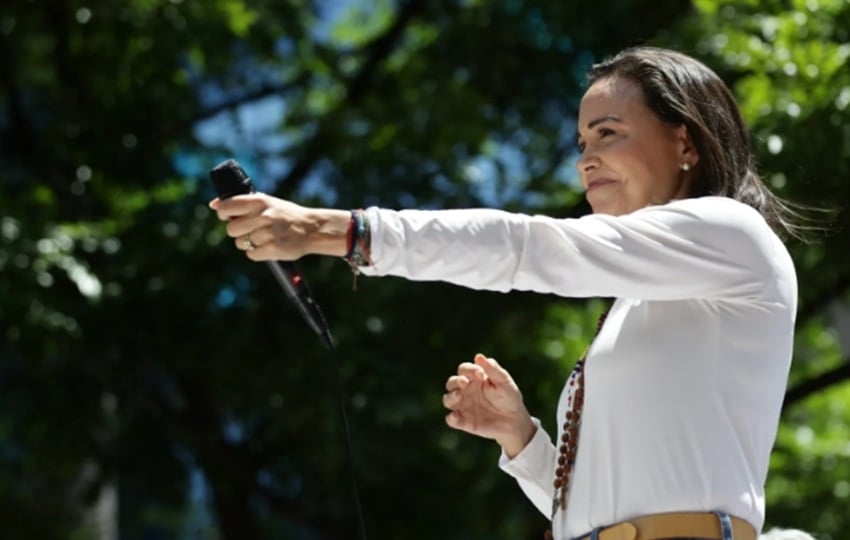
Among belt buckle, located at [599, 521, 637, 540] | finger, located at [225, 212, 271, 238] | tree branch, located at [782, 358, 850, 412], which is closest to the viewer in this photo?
finger, located at [225, 212, 271, 238]

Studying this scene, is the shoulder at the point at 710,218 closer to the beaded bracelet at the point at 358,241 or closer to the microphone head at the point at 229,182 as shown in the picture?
the beaded bracelet at the point at 358,241

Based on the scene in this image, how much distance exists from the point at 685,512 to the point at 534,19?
5.86 meters

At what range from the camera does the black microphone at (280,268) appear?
7.31 feet

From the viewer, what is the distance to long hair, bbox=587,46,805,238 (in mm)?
2541

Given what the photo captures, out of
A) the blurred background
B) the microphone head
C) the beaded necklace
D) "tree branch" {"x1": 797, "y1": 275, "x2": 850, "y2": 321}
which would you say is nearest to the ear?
the beaded necklace

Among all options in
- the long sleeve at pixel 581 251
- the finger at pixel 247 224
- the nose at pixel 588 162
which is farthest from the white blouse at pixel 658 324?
the nose at pixel 588 162

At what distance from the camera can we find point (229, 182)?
87.7 inches

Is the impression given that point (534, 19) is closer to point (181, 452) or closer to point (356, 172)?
point (356, 172)

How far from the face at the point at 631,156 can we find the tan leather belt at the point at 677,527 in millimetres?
561

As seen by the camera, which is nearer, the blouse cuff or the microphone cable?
the microphone cable

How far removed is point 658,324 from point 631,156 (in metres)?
0.32

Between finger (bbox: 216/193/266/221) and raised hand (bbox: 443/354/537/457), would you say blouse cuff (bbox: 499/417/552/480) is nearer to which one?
raised hand (bbox: 443/354/537/457)

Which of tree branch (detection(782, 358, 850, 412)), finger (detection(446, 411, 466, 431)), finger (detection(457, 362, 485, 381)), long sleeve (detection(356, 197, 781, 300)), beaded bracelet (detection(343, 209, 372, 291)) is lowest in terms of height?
tree branch (detection(782, 358, 850, 412))

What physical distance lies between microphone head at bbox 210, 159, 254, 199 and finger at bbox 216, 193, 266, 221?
1.8 inches
